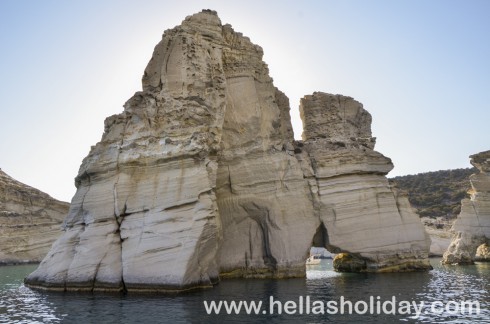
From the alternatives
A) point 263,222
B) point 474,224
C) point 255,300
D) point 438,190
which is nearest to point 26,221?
point 263,222


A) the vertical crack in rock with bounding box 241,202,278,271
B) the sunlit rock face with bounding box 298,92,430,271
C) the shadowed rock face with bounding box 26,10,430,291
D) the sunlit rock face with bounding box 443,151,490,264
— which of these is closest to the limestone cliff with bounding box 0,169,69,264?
the shadowed rock face with bounding box 26,10,430,291

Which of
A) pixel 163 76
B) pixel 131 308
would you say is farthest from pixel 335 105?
pixel 131 308

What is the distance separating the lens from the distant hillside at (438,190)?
215 feet

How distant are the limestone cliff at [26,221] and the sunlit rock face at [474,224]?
49230 mm

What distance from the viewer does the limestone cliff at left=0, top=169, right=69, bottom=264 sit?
55.0 meters

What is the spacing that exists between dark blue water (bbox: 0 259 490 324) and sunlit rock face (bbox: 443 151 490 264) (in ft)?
49.8

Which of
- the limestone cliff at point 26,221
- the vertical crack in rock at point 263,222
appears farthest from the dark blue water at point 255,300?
the limestone cliff at point 26,221

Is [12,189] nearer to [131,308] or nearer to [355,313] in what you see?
[131,308]

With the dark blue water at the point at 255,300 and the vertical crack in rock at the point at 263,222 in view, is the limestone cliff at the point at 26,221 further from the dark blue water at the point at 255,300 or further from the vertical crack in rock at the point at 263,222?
the vertical crack in rock at the point at 263,222

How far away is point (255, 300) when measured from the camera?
16188mm

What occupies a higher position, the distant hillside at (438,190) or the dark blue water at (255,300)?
the distant hillside at (438,190)

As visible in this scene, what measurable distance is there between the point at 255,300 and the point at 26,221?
52066 millimetres

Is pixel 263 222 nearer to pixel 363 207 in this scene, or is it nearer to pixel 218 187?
pixel 218 187

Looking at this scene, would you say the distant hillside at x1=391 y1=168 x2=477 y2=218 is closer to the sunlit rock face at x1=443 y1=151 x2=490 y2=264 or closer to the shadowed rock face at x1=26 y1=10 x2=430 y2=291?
the sunlit rock face at x1=443 y1=151 x2=490 y2=264
